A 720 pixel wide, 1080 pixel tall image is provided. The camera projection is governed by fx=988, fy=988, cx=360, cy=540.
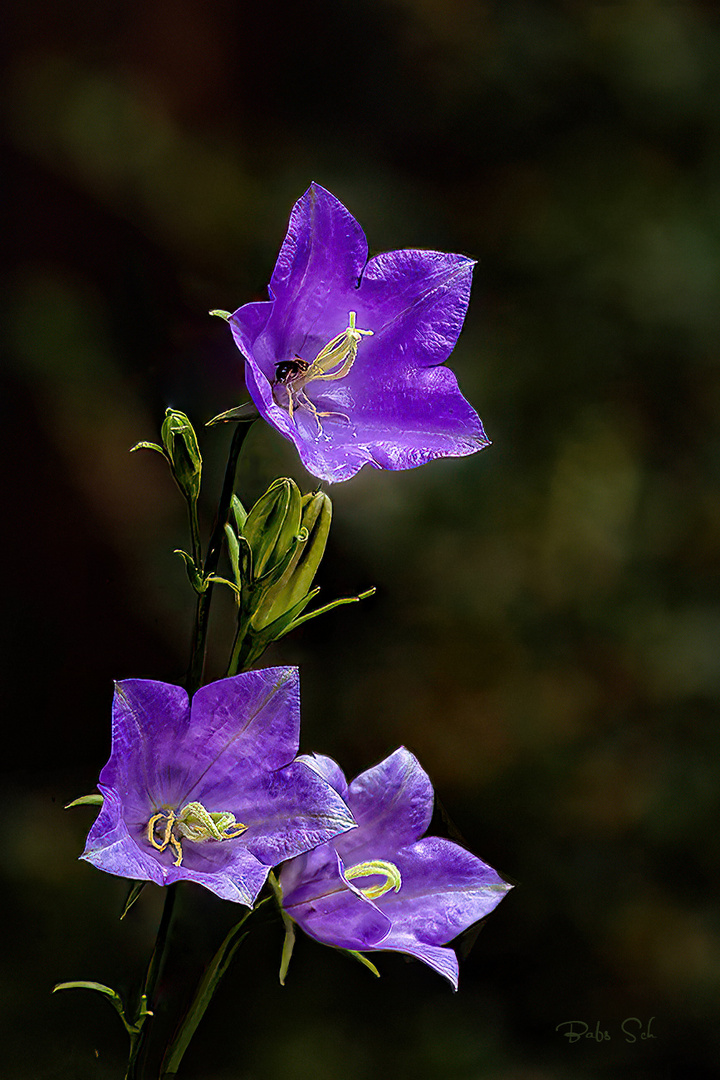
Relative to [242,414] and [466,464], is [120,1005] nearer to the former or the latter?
[242,414]

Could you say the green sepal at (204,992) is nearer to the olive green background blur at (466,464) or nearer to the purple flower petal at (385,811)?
the purple flower petal at (385,811)

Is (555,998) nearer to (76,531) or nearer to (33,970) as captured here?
(33,970)

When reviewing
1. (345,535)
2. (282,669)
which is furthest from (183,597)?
(282,669)

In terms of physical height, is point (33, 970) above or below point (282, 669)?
below

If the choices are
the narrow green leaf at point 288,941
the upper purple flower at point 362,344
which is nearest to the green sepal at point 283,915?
the narrow green leaf at point 288,941

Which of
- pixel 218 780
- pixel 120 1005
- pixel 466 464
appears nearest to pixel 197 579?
pixel 218 780

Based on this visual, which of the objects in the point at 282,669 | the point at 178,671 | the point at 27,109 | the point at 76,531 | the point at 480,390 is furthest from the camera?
the point at 480,390
